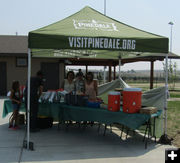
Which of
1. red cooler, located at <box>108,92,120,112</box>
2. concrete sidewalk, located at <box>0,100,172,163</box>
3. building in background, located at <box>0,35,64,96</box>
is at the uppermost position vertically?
building in background, located at <box>0,35,64,96</box>

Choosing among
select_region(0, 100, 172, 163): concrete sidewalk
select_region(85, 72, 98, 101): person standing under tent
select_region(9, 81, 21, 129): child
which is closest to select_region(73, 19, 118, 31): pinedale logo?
select_region(85, 72, 98, 101): person standing under tent

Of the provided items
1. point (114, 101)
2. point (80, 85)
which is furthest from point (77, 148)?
point (80, 85)

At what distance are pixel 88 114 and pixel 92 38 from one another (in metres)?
1.87

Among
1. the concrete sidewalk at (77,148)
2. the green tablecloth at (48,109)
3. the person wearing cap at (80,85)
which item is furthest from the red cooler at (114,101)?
the green tablecloth at (48,109)

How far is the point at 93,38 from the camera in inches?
214

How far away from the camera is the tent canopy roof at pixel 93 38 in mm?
5273

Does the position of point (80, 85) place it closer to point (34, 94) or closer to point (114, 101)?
point (34, 94)

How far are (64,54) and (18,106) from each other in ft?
7.50

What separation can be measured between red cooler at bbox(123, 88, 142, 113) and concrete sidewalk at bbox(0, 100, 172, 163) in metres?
0.89

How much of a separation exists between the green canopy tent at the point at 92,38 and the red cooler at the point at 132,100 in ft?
2.85

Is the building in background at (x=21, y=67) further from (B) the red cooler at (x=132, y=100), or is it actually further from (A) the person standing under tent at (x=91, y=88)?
(B) the red cooler at (x=132, y=100)

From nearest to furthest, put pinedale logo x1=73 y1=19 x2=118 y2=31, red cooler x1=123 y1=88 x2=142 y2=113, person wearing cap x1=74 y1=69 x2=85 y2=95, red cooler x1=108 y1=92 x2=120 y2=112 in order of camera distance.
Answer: red cooler x1=123 y1=88 x2=142 y2=113, red cooler x1=108 y1=92 x2=120 y2=112, pinedale logo x1=73 y1=19 x2=118 y2=31, person wearing cap x1=74 y1=69 x2=85 y2=95

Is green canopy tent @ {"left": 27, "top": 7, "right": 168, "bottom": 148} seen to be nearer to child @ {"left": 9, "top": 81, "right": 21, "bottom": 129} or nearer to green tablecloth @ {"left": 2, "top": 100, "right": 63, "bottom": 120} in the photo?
green tablecloth @ {"left": 2, "top": 100, "right": 63, "bottom": 120}

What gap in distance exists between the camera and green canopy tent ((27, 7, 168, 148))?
5270 millimetres
